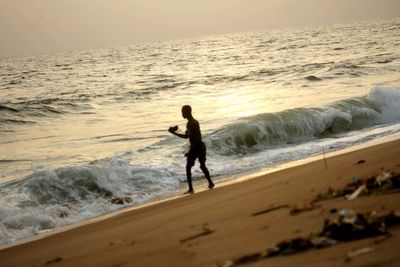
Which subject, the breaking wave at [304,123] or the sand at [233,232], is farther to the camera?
the breaking wave at [304,123]

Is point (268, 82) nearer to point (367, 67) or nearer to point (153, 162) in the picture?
point (367, 67)

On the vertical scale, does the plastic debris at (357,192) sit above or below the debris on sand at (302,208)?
above

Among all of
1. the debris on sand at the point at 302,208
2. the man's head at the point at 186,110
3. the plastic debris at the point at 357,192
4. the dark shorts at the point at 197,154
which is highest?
the man's head at the point at 186,110

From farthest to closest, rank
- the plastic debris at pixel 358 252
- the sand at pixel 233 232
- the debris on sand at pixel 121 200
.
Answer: the debris on sand at pixel 121 200, the sand at pixel 233 232, the plastic debris at pixel 358 252

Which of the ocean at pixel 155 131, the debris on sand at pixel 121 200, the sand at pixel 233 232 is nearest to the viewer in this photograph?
the sand at pixel 233 232

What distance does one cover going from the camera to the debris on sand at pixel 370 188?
5.04m

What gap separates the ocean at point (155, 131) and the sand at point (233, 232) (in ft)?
8.90

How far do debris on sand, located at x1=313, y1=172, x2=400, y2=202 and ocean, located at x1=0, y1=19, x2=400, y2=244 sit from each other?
17.8 ft

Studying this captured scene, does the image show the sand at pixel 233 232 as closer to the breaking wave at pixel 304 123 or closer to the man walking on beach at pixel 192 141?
the man walking on beach at pixel 192 141

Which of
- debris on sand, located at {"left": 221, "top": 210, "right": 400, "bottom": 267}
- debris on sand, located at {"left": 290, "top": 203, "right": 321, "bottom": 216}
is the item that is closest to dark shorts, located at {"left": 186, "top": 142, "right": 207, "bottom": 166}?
debris on sand, located at {"left": 290, "top": 203, "right": 321, "bottom": 216}

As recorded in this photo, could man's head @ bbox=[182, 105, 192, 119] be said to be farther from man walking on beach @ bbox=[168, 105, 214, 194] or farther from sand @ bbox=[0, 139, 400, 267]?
sand @ bbox=[0, 139, 400, 267]

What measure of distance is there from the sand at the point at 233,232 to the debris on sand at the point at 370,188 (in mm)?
134

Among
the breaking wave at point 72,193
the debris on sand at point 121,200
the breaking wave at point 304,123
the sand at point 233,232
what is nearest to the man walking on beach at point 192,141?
the breaking wave at point 72,193

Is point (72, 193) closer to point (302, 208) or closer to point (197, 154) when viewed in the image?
point (197, 154)
